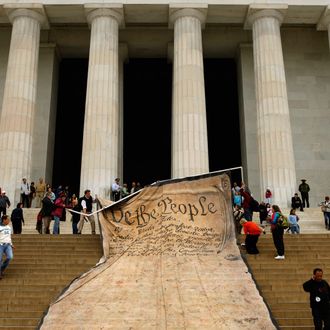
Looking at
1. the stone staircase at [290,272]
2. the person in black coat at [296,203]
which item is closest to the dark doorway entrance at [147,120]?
the person in black coat at [296,203]

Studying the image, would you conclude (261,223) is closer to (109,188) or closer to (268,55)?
(109,188)

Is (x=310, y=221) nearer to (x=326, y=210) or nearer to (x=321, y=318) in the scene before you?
(x=326, y=210)

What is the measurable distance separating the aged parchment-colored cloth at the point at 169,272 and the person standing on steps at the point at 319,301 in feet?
3.20

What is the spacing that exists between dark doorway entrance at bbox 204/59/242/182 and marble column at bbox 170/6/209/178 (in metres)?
10.2

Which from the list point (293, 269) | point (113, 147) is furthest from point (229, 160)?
point (293, 269)

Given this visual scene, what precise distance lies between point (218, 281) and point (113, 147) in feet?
62.4

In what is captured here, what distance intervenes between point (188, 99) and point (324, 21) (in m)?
12.8

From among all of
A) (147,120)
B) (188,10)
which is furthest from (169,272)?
(147,120)

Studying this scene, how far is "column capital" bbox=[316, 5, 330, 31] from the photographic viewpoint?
111ft

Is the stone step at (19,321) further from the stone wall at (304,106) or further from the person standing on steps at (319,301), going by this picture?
the stone wall at (304,106)

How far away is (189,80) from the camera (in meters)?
31.4

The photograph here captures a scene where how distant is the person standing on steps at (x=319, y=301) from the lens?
984 centimetres

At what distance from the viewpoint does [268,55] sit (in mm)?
32500

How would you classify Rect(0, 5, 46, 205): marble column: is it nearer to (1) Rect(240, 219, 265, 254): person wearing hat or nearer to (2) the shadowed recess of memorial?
(2) the shadowed recess of memorial
